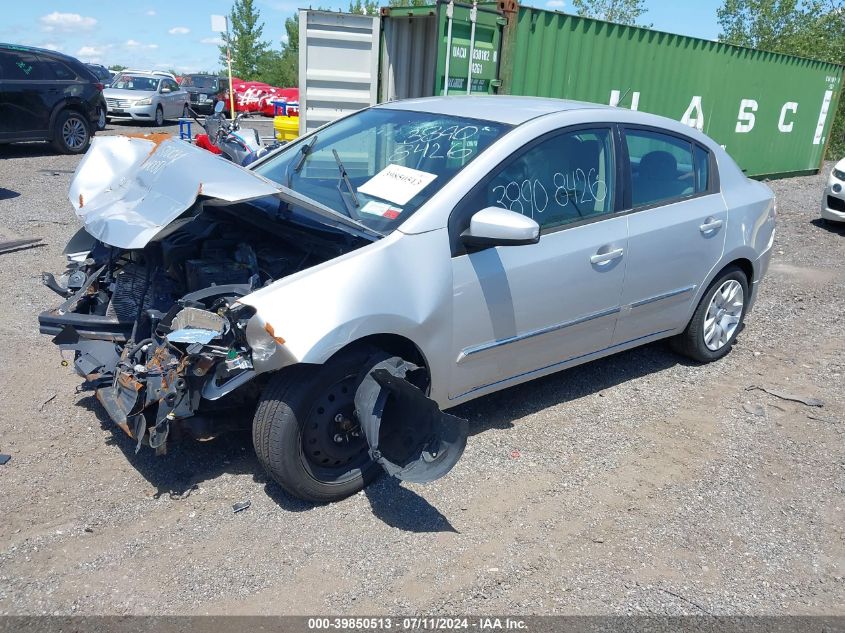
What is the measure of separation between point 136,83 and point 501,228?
21.1m

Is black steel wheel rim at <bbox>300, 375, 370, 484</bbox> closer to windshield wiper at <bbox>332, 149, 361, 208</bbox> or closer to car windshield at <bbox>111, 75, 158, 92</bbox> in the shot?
windshield wiper at <bbox>332, 149, 361, 208</bbox>

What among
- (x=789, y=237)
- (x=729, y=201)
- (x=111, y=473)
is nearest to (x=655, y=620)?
(x=111, y=473)

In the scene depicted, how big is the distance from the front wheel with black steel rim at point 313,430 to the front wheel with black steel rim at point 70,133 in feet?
40.2

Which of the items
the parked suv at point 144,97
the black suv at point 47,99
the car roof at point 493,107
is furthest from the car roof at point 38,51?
the car roof at point 493,107

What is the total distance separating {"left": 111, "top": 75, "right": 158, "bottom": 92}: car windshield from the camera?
68.9 ft

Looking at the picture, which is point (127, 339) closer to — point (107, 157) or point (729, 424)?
point (107, 157)

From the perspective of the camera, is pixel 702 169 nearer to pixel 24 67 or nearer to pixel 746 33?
pixel 24 67

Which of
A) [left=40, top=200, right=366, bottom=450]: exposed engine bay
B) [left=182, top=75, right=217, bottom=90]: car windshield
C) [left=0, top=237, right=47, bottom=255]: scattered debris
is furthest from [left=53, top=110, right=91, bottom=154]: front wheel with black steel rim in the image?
[left=182, top=75, right=217, bottom=90]: car windshield

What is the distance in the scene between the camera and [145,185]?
11.8ft

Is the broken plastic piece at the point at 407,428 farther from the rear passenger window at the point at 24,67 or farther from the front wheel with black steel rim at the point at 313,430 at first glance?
the rear passenger window at the point at 24,67

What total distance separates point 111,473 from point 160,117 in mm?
19419

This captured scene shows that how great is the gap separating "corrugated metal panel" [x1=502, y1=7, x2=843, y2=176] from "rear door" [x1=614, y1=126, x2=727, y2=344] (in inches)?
161

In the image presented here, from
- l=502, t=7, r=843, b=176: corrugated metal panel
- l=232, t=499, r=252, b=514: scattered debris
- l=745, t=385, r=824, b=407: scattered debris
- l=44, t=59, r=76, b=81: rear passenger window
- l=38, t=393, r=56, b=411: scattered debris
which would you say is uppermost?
l=502, t=7, r=843, b=176: corrugated metal panel

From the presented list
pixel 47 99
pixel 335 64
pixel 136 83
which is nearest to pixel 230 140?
pixel 335 64
